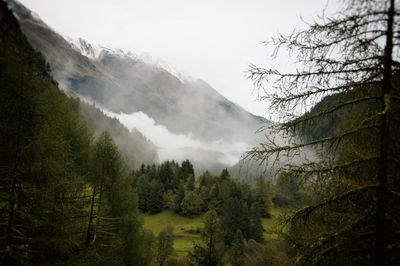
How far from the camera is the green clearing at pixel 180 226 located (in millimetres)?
41081

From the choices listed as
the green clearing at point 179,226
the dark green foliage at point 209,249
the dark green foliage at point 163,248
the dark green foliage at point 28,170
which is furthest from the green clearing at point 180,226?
the dark green foliage at point 28,170

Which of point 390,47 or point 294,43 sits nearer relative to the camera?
point 390,47

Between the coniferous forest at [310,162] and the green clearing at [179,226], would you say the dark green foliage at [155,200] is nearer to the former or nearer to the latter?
the green clearing at [179,226]

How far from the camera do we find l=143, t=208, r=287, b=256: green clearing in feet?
135

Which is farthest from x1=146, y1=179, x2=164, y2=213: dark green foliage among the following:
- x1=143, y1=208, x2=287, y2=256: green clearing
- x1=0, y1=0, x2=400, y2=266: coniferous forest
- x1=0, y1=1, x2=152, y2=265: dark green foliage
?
x1=0, y1=1, x2=152, y2=265: dark green foliage

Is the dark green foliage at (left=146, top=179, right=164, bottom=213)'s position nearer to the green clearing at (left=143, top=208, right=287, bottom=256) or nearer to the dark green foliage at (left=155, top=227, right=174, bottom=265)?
the green clearing at (left=143, top=208, right=287, bottom=256)

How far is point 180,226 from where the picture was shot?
52.5 m

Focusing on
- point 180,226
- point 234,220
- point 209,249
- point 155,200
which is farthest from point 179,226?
point 209,249

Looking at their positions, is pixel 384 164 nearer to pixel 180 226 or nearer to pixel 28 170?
pixel 28 170

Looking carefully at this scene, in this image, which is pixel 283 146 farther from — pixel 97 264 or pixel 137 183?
pixel 137 183

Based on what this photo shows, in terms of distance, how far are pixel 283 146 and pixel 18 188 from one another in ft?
25.5

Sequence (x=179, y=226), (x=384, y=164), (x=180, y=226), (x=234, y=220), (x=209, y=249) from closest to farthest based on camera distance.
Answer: (x=384, y=164) → (x=209, y=249) → (x=234, y=220) → (x=180, y=226) → (x=179, y=226)

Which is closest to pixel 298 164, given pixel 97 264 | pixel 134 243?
pixel 97 264

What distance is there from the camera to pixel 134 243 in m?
14.6
